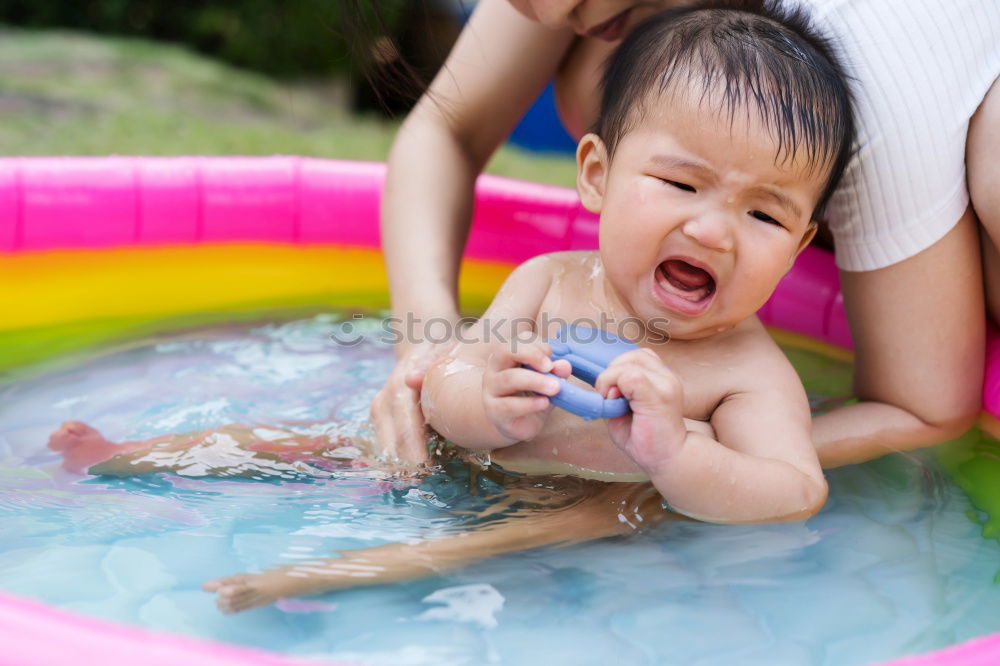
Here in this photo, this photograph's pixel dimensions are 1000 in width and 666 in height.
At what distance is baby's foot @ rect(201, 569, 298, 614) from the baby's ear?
27.8 inches

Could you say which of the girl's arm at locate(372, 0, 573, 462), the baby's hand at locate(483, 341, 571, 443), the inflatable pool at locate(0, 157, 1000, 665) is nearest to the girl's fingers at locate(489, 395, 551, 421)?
the baby's hand at locate(483, 341, 571, 443)

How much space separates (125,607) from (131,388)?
0.83 meters

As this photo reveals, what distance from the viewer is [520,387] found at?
1325 millimetres

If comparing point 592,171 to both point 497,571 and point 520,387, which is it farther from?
point 497,571

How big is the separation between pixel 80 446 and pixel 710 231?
104 centimetres

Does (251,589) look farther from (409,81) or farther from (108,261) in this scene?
(108,261)

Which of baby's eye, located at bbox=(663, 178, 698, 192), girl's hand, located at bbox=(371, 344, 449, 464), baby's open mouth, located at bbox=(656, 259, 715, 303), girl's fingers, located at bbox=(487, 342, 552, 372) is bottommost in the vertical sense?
girl's hand, located at bbox=(371, 344, 449, 464)

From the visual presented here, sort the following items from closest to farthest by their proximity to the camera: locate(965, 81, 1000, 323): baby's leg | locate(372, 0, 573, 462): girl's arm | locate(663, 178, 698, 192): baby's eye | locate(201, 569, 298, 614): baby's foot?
locate(201, 569, 298, 614): baby's foot, locate(663, 178, 698, 192): baby's eye, locate(965, 81, 1000, 323): baby's leg, locate(372, 0, 573, 462): girl's arm

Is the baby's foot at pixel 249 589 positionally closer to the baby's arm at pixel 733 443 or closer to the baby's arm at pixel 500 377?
the baby's arm at pixel 500 377

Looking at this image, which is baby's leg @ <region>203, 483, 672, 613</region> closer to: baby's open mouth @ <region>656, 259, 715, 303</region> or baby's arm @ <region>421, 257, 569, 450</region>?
baby's arm @ <region>421, 257, 569, 450</region>

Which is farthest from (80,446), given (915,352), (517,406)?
(915,352)

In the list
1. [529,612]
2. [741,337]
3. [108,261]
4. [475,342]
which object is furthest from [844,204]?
[108,261]

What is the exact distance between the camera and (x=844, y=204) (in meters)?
1.70

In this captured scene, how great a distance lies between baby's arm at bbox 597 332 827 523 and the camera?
4.36 ft
